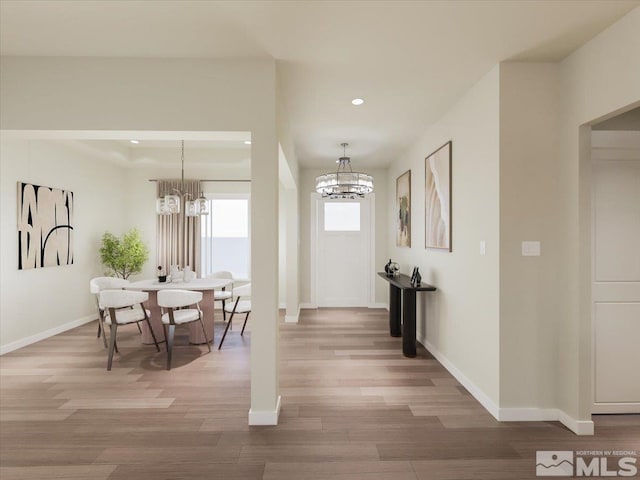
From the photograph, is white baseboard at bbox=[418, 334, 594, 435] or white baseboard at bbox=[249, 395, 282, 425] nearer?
white baseboard at bbox=[418, 334, 594, 435]

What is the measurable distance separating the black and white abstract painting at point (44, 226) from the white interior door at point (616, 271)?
20.4 feet

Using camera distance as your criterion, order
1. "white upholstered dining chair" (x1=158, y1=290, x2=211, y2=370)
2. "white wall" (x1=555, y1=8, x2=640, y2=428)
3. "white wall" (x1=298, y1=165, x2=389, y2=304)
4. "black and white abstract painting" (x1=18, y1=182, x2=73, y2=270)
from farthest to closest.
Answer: "white wall" (x1=298, y1=165, x2=389, y2=304)
"black and white abstract painting" (x1=18, y1=182, x2=73, y2=270)
"white upholstered dining chair" (x1=158, y1=290, x2=211, y2=370)
"white wall" (x1=555, y1=8, x2=640, y2=428)

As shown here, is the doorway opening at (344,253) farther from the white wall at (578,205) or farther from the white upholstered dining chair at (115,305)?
the white wall at (578,205)

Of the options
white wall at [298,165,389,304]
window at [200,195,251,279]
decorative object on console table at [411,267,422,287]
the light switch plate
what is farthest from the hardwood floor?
white wall at [298,165,389,304]

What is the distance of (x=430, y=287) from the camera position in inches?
158

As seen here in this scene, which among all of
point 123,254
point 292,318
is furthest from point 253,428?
point 123,254

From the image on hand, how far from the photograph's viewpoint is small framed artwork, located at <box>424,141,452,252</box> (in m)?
3.61

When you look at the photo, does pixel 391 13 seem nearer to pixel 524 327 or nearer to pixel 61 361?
pixel 524 327

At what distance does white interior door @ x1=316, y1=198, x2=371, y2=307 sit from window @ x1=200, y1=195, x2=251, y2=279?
1.47 m

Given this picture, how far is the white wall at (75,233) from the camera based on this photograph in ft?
14.1

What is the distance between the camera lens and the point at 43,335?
4781mm

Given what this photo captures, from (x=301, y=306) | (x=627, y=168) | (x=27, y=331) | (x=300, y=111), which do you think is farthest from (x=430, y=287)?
(x=27, y=331)

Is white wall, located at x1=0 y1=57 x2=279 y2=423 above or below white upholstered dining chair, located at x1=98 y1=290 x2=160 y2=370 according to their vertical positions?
above

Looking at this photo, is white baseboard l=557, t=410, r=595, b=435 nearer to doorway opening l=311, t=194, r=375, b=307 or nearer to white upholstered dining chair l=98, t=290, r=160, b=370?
white upholstered dining chair l=98, t=290, r=160, b=370
